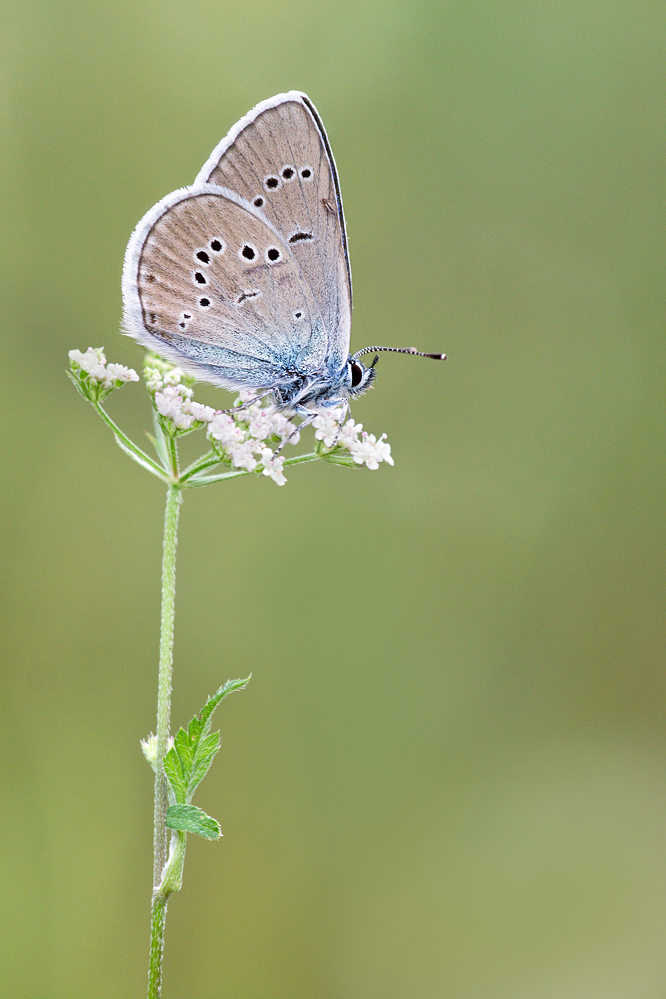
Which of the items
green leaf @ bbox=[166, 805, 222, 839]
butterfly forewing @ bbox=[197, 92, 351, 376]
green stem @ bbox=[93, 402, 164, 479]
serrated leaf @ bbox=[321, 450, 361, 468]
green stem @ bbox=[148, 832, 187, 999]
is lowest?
green stem @ bbox=[148, 832, 187, 999]

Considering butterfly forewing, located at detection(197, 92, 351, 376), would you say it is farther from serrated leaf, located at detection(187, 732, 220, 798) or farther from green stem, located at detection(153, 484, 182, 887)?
serrated leaf, located at detection(187, 732, 220, 798)

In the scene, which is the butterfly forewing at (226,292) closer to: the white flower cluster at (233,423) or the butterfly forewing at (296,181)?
the butterfly forewing at (296,181)

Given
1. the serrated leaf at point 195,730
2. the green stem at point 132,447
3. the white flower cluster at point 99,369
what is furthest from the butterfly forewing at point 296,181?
the serrated leaf at point 195,730

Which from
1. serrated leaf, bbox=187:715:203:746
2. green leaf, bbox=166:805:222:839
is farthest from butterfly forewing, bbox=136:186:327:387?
green leaf, bbox=166:805:222:839

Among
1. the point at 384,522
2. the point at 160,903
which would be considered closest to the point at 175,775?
the point at 160,903

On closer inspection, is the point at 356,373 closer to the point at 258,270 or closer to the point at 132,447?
the point at 258,270

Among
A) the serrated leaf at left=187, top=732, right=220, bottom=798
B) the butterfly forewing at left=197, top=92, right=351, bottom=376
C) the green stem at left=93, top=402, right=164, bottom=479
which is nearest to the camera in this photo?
the serrated leaf at left=187, top=732, right=220, bottom=798

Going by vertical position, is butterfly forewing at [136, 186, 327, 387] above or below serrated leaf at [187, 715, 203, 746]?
above

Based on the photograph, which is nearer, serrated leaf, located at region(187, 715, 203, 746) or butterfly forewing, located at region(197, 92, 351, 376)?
serrated leaf, located at region(187, 715, 203, 746)
